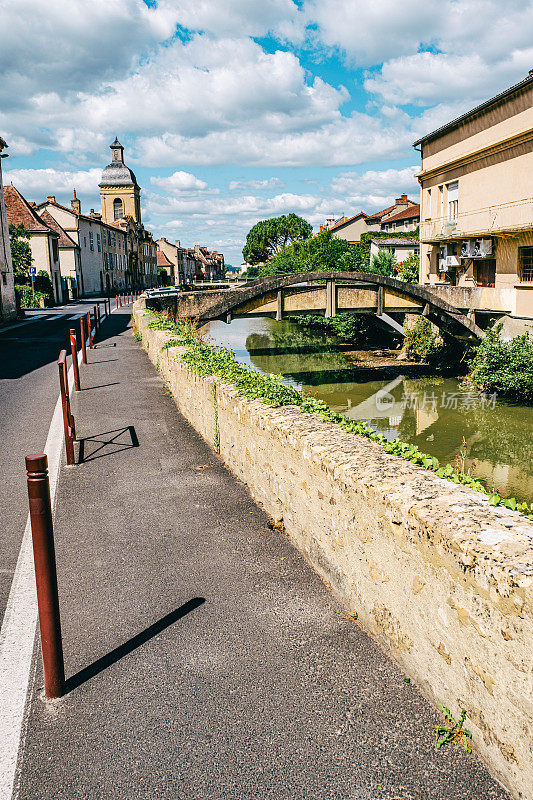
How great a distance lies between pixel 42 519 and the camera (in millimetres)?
3139

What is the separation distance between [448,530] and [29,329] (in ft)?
92.7

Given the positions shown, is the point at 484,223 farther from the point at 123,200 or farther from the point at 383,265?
the point at 123,200

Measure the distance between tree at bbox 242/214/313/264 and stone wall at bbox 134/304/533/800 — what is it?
363ft

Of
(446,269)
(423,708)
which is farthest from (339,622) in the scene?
(446,269)

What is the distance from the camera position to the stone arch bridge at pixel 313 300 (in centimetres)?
2488

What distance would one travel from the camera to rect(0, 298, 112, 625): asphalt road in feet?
17.4

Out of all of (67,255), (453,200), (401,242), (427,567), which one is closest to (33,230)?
(67,255)

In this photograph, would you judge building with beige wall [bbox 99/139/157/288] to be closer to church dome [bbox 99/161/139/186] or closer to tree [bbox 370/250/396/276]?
church dome [bbox 99/161/139/186]

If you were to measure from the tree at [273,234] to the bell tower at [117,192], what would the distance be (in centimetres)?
2840

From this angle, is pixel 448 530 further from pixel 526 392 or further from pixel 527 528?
pixel 526 392

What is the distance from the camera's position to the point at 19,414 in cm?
1038

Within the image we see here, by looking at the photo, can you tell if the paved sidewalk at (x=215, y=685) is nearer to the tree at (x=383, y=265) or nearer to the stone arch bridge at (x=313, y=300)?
the stone arch bridge at (x=313, y=300)

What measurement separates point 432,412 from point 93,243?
53936 mm

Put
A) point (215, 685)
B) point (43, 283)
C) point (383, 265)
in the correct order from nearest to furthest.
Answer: point (215, 685) → point (383, 265) → point (43, 283)
